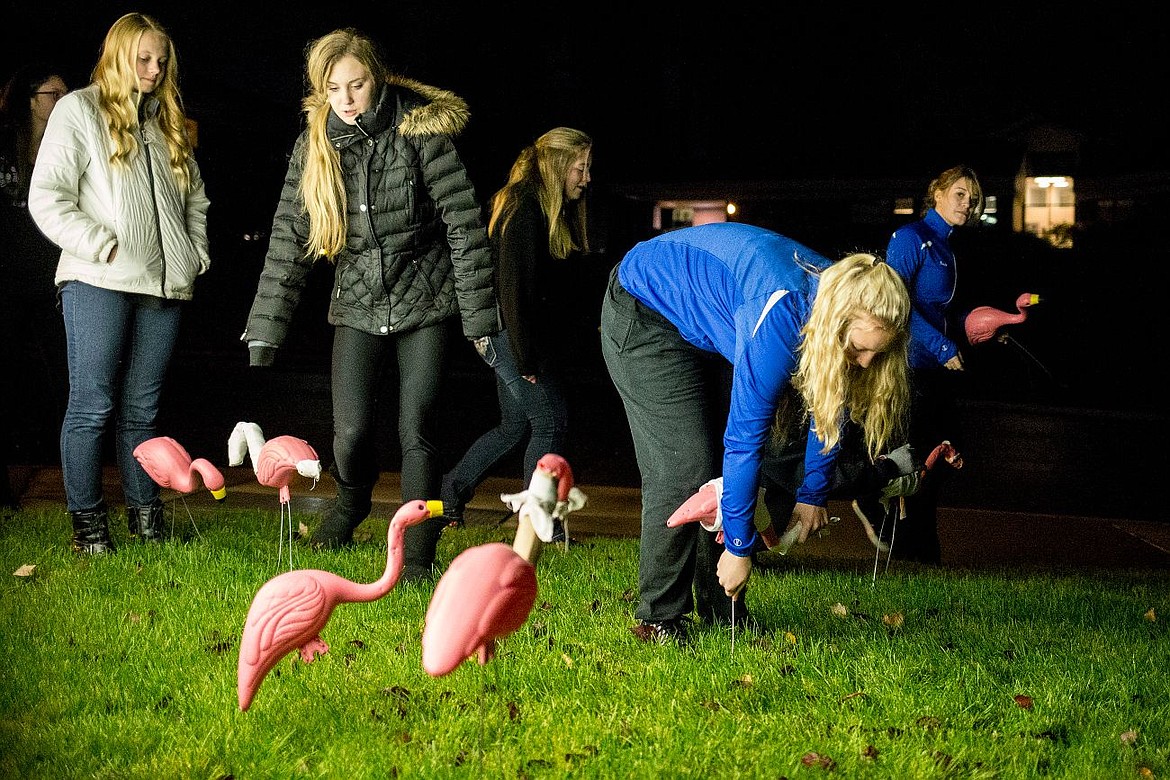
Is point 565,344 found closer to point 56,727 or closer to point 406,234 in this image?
point 406,234

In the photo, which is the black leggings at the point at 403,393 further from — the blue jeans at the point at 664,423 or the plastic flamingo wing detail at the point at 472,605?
the plastic flamingo wing detail at the point at 472,605

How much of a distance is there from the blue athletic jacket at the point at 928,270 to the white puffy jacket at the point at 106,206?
3344 mm

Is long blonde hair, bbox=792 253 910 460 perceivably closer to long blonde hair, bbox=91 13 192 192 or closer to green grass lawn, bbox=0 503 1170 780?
green grass lawn, bbox=0 503 1170 780

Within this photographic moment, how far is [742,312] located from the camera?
3.73m

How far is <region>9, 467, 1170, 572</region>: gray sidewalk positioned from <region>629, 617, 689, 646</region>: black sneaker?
1864mm

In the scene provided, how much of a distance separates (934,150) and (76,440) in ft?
93.8

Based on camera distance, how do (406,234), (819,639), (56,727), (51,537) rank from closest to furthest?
(56,727) → (819,639) → (406,234) → (51,537)

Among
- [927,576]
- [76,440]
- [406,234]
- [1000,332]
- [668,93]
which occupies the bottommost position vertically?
[927,576]

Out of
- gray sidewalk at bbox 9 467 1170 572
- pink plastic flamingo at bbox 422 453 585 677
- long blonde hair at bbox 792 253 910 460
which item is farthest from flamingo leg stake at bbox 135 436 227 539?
long blonde hair at bbox 792 253 910 460

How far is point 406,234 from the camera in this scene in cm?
516

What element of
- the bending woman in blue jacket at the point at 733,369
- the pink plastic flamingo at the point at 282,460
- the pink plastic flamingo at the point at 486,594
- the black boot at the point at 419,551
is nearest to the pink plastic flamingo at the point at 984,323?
the bending woman in blue jacket at the point at 733,369

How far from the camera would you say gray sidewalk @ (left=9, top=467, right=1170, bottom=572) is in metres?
A: 6.56

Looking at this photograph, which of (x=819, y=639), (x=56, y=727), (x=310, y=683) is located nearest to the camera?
(x=56, y=727)

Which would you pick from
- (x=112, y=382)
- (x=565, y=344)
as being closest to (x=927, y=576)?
(x=565, y=344)
